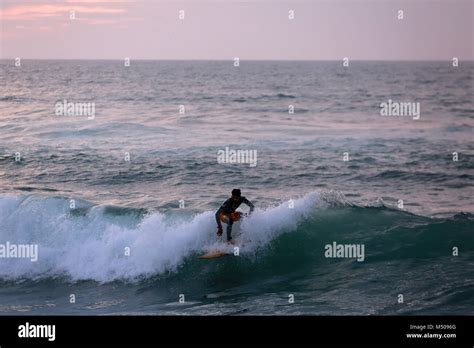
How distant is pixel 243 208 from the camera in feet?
61.8

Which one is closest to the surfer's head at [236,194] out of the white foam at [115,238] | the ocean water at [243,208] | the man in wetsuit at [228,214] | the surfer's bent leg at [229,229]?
the man in wetsuit at [228,214]

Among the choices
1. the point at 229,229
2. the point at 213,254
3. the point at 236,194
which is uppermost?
the point at 236,194

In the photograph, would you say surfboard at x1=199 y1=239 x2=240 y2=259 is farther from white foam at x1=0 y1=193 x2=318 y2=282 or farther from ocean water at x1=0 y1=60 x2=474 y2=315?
white foam at x1=0 y1=193 x2=318 y2=282

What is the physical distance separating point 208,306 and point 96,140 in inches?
728

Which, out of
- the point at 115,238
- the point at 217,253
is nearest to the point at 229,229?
the point at 217,253

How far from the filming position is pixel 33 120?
1375 inches


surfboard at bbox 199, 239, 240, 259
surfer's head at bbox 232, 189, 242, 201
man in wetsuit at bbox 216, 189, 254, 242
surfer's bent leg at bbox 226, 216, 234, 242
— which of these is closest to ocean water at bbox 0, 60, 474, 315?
surfboard at bbox 199, 239, 240, 259

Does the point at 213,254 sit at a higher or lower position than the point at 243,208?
lower

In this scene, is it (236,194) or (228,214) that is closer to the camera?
(236,194)

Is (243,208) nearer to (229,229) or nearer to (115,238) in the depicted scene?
(229,229)

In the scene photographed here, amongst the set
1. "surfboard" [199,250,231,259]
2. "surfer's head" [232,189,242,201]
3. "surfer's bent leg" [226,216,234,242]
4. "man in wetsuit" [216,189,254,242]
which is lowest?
"surfboard" [199,250,231,259]

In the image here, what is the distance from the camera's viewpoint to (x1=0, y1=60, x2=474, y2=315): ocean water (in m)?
14.0

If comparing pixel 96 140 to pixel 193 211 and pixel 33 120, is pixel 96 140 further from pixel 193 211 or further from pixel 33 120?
pixel 193 211
